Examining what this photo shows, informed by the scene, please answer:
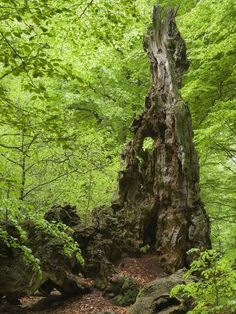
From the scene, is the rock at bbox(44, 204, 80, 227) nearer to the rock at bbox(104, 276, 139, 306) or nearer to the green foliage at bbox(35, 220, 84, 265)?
the rock at bbox(104, 276, 139, 306)

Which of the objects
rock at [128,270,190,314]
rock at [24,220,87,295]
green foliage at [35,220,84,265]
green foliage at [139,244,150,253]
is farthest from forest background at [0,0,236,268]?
rock at [128,270,190,314]

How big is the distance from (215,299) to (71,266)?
12.0 feet

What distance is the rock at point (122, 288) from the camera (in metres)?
7.09

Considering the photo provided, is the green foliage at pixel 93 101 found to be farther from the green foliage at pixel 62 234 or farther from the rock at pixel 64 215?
the rock at pixel 64 215

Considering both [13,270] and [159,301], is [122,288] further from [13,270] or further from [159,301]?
[13,270]

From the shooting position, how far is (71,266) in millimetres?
7047

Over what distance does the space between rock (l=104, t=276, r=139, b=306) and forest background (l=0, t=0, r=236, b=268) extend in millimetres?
2196

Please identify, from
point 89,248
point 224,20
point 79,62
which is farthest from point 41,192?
point 224,20

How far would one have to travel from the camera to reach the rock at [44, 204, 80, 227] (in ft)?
24.7

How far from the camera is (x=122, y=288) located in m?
7.20

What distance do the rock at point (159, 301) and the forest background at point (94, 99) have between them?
86.4 inches

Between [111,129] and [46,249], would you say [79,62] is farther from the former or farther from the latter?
[46,249]

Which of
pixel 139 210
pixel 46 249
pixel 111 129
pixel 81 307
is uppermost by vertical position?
pixel 111 129

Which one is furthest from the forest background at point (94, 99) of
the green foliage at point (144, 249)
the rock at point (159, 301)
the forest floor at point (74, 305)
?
the rock at point (159, 301)
